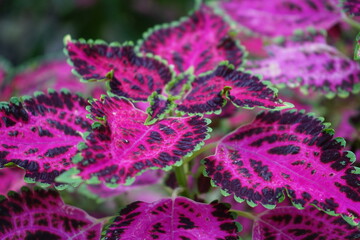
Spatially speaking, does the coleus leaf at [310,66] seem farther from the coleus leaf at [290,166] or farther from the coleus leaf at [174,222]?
the coleus leaf at [174,222]

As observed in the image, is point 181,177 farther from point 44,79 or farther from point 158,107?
point 44,79

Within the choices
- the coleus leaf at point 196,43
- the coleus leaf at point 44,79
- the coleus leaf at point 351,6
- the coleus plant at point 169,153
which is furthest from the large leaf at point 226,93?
the coleus leaf at point 44,79

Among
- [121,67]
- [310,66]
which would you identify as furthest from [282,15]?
[121,67]

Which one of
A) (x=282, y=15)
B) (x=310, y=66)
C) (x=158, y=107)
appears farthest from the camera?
(x=282, y=15)

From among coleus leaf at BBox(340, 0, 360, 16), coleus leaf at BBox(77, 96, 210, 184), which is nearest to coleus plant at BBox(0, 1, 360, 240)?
coleus leaf at BBox(77, 96, 210, 184)

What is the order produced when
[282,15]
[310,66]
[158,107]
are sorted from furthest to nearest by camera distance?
1. [282,15]
2. [310,66]
3. [158,107]

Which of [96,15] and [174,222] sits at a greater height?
[96,15]

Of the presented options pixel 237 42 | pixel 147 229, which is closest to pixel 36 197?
pixel 147 229
